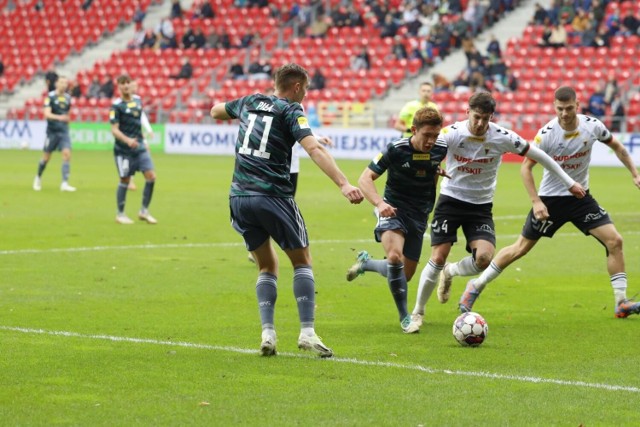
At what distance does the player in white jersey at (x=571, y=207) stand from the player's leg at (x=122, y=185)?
9.26 metres

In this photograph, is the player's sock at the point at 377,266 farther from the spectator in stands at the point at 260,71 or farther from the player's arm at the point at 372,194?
the spectator in stands at the point at 260,71

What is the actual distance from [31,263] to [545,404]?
27.7ft

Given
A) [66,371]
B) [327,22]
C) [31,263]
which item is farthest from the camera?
[327,22]

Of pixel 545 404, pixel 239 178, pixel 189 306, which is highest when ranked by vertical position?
pixel 239 178

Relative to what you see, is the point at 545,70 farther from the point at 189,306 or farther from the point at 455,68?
the point at 189,306

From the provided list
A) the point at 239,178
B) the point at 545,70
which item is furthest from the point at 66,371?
the point at 545,70

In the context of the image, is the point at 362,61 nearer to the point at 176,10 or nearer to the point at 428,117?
the point at 176,10

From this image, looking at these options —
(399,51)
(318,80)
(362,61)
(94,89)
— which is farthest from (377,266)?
(94,89)

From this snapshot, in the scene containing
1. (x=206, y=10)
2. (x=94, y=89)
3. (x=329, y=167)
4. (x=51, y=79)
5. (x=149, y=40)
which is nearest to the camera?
(x=329, y=167)

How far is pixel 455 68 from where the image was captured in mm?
41375

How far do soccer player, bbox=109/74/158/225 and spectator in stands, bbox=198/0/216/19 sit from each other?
29.7m

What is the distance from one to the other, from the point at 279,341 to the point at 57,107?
53.0 ft

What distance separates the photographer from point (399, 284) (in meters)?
9.55

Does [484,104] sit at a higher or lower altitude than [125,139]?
higher
